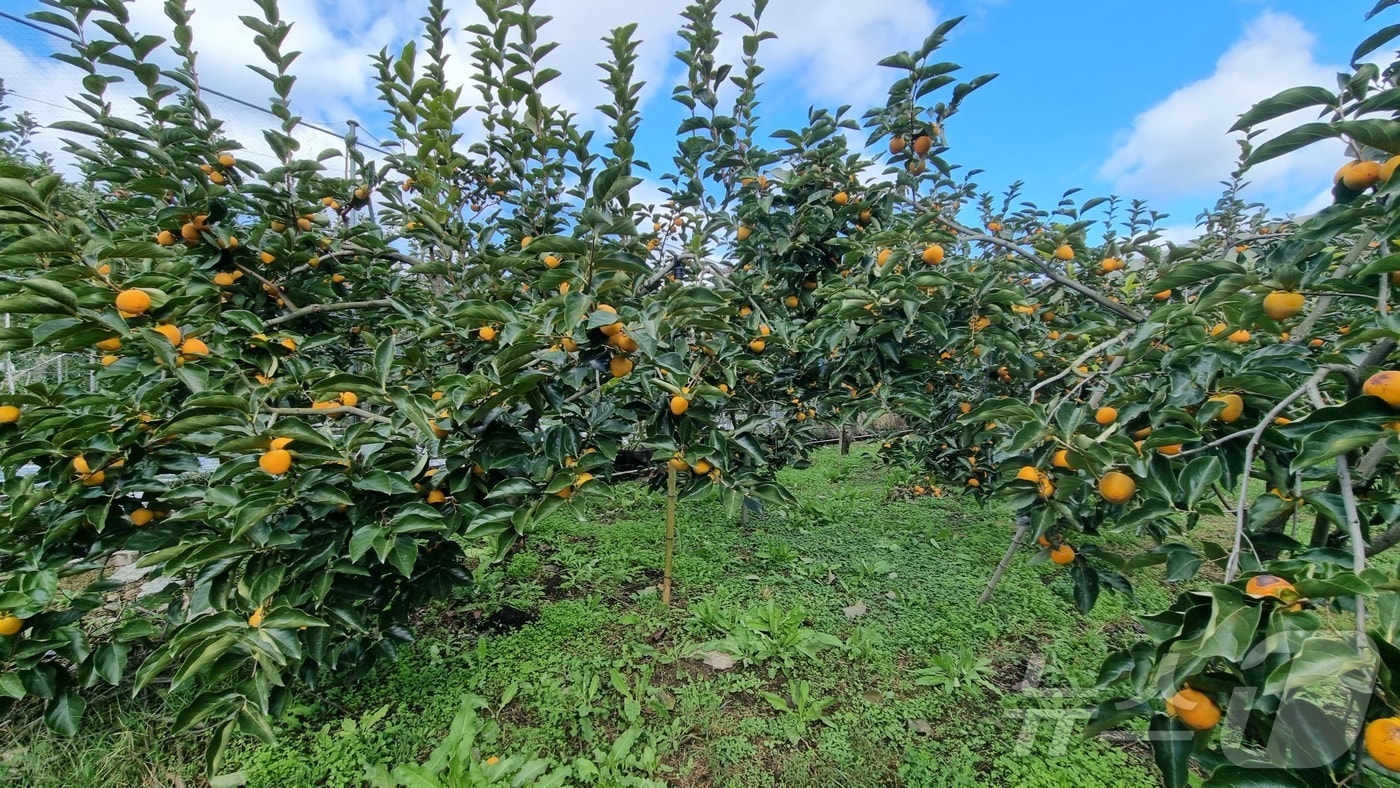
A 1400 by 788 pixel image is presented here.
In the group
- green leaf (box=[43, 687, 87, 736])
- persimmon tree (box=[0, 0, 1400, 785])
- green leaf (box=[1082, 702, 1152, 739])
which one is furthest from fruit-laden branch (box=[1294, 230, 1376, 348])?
green leaf (box=[43, 687, 87, 736])

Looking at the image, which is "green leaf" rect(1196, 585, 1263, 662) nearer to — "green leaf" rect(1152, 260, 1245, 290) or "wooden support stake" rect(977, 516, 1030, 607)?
"green leaf" rect(1152, 260, 1245, 290)

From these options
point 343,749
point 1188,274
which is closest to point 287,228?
point 343,749

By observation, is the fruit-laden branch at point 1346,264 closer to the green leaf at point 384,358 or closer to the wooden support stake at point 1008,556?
the wooden support stake at point 1008,556

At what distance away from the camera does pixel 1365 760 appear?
606mm

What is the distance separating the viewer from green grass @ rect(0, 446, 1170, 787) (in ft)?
5.61

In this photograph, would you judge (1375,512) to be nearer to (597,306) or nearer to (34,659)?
(597,306)

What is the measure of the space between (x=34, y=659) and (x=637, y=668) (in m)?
1.72

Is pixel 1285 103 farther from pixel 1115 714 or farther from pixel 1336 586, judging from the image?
pixel 1115 714

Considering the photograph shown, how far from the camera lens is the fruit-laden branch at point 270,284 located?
6.03ft

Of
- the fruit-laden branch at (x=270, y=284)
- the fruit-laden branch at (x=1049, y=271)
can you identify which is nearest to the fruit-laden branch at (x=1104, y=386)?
the fruit-laden branch at (x=1049, y=271)

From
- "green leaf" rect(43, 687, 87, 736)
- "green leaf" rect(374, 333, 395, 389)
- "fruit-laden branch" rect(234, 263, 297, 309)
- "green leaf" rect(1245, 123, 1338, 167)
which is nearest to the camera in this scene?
"green leaf" rect(1245, 123, 1338, 167)

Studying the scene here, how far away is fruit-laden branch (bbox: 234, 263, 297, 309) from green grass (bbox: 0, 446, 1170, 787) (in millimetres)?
1350

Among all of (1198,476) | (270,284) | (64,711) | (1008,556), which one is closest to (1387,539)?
(1198,476)

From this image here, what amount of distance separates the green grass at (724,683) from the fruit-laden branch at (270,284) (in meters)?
1.35
